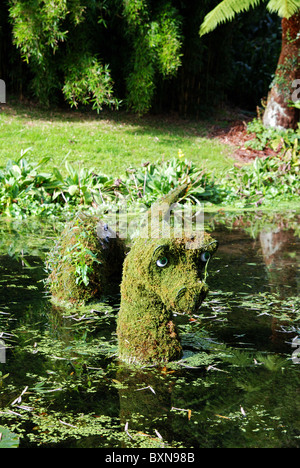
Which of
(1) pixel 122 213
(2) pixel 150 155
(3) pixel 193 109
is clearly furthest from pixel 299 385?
(3) pixel 193 109

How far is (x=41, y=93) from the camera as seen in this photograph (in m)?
15.7

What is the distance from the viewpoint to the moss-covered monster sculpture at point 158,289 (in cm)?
346

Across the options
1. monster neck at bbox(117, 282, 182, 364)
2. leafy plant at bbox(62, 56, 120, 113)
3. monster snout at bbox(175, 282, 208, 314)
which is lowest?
monster neck at bbox(117, 282, 182, 364)

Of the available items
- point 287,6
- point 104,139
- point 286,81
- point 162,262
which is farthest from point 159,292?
point 286,81

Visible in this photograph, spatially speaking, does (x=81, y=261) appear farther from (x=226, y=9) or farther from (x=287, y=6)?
(x=226, y=9)

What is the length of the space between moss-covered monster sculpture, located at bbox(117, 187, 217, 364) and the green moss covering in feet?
4.07

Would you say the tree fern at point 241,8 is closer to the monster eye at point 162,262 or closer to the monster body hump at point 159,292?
the monster body hump at point 159,292

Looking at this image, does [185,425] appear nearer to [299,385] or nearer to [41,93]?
[299,385]

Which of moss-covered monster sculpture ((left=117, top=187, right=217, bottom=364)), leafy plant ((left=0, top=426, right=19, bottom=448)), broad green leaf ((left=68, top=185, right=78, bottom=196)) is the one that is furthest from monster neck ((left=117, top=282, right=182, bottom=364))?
broad green leaf ((left=68, top=185, right=78, bottom=196))

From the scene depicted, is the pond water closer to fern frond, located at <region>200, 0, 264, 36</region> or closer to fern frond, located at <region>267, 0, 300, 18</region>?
fern frond, located at <region>267, 0, 300, 18</region>

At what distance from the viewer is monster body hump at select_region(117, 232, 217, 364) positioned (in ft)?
11.4

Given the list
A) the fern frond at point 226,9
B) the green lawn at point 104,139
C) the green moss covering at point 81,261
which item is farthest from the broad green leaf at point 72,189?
the fern frond at point 226,9

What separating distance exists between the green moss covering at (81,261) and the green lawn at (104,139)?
6178 millimetres
